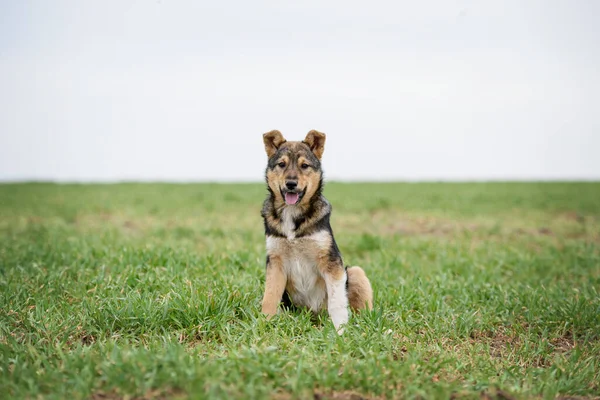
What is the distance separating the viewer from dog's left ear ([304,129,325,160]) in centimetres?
521

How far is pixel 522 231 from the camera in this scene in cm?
1358

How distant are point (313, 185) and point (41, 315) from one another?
325cm

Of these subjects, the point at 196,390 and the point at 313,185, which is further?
the point at 313,185

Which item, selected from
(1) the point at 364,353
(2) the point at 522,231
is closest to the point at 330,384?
(1) the point at 364,353

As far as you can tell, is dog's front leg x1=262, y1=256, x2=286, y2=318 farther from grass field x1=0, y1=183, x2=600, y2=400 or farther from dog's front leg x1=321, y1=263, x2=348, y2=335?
dog's front leg x1=321, y1=263, x2=348, y2=335

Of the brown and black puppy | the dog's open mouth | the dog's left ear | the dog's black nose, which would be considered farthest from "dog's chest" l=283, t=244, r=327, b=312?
the dog's left ear

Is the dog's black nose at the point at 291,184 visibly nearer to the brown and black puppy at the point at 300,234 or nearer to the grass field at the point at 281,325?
the brown and black puppy at the point at 300,234

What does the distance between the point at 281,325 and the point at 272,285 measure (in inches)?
16.4

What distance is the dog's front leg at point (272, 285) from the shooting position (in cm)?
498

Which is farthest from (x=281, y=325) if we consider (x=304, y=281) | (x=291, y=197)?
(x=291, y=197)

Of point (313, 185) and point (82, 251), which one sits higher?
point (313, 185)

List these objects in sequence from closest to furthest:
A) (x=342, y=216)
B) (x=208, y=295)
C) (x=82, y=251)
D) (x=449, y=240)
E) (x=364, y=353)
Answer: (x=364, y=353)
(x=208, y=295)
(x=82, y=251)
(x=449, y=240)
(x=342, y=216)

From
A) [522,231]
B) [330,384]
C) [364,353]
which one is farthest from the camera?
[522,231]

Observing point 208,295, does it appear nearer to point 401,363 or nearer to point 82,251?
point 401,363
